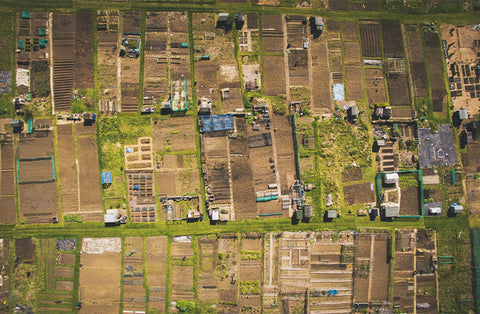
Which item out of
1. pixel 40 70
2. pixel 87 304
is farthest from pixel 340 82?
pixel 87 304

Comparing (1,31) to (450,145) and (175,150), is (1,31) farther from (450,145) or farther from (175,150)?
(450,145)

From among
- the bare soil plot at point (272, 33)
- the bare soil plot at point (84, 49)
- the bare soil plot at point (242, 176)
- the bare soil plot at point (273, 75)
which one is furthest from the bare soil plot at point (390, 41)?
the bare soil plot at point (84, 49)

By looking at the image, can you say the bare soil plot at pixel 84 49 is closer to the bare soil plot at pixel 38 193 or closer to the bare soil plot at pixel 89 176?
the bare soil plot at pixel 38 193

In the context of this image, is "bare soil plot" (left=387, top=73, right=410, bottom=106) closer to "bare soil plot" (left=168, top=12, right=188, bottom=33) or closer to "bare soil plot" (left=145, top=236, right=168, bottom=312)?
"bare soil plot" (left=168, top=12, right=188, bottom=33)

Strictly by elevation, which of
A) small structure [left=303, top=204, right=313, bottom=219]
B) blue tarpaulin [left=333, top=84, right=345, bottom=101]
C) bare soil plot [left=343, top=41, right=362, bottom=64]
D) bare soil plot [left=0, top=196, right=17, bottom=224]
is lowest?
small structure [left=303, top=204, right=313, bottom=219]

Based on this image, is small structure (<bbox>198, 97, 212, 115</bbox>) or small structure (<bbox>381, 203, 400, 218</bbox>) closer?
small structure (<bbox>198, 97, 212, 115</bbox>)

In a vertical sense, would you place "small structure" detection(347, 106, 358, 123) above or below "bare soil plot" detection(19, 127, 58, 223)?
above

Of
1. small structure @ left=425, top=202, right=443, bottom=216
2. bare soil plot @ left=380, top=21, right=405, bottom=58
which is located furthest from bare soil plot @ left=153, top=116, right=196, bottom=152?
small structure @ left=425, top=202, right=443, bottom=216

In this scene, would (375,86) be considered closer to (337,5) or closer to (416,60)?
(416,60)
